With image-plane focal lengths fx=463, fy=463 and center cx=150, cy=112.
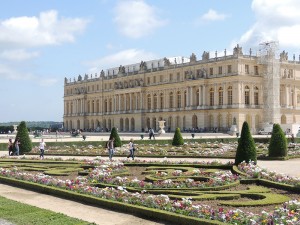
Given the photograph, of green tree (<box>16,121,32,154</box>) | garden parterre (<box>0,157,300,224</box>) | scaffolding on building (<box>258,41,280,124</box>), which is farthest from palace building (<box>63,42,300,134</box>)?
garden parterre (<box>0,157,300,224</box>)

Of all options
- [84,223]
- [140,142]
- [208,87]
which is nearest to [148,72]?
[208,87]

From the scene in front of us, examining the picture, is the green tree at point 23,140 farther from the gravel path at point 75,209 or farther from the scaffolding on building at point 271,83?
the scaffolding on building at point 271,83

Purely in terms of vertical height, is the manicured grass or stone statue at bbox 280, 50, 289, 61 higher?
stone statue at bbox 280, 50, 289, 61

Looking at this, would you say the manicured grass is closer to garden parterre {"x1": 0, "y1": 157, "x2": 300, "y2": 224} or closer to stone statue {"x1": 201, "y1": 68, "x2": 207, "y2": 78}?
garden parterre {"x1": 0, "y1": 157, "x2": 300, "y2": 224}

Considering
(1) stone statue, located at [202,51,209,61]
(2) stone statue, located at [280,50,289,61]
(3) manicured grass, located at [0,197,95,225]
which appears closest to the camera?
(3) manicured grass, located at [0,197,95,225]

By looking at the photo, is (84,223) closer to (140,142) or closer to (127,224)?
(127,224)

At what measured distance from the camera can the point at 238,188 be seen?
11.5 metres

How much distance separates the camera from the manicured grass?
25.2 feet

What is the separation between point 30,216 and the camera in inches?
322

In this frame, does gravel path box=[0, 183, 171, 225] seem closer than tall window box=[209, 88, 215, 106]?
Yes

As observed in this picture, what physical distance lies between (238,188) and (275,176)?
126cm

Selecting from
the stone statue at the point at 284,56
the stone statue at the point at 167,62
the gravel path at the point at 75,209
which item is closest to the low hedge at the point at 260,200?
the gravel path at the point at 75,209

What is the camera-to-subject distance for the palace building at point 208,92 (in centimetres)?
5897

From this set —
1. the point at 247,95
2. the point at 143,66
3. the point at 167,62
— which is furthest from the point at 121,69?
the point at 247,95
